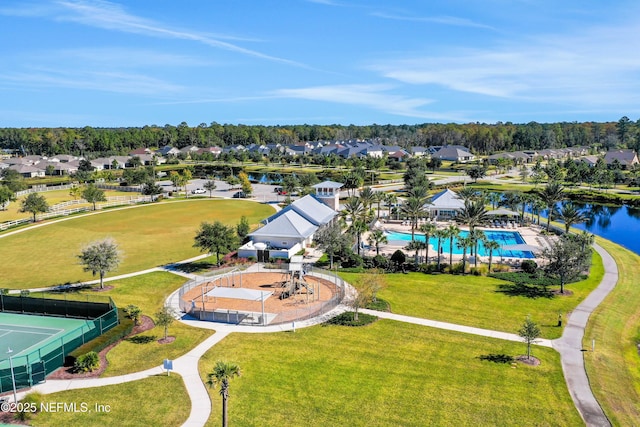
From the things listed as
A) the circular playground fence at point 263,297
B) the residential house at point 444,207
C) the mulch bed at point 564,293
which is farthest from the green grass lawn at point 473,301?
the residential house at point 444,207

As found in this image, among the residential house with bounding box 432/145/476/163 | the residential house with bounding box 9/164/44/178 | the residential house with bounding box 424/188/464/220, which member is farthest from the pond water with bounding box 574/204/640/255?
the residential house with bounding box 9/164/44/178

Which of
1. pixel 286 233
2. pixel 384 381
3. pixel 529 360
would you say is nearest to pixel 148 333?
pixel 384 381

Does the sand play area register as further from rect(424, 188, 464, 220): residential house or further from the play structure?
rect(424, 188, 464, 220): residential house

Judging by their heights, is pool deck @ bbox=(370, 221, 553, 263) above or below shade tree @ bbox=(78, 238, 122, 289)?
below

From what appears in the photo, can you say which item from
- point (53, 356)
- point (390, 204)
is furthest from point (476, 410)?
point (390, 204)

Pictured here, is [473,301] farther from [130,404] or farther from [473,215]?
[130,404]

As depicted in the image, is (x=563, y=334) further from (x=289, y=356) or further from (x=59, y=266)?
(x=59, y=266)

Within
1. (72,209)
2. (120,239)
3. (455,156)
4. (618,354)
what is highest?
(455,156)
